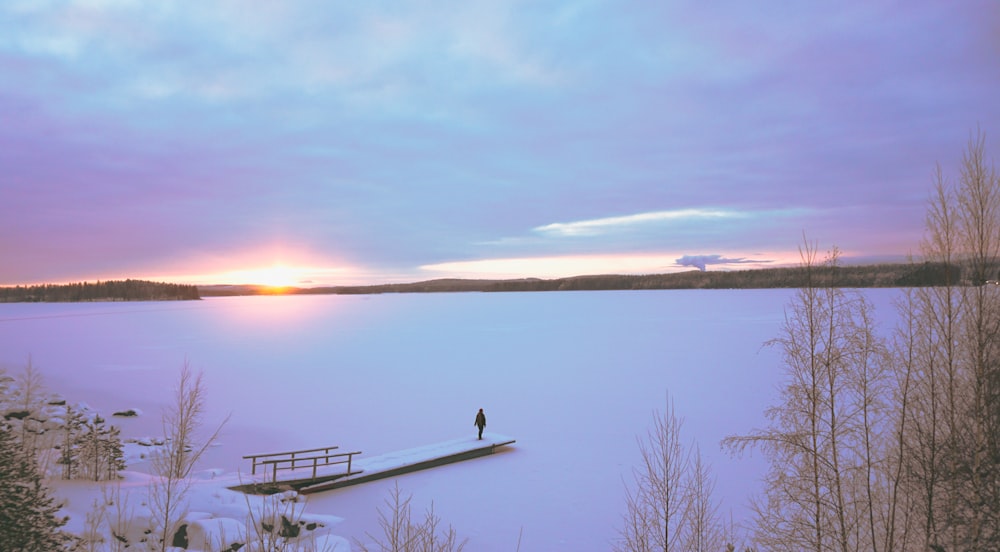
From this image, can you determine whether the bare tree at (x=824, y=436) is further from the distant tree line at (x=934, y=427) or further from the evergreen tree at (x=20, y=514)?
the evergreen tree at (x=20, y=514)

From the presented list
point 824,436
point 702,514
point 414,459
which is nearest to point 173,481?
point 414,459

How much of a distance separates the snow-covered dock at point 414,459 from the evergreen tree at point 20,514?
714 cm

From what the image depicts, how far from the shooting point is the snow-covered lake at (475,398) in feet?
49.2

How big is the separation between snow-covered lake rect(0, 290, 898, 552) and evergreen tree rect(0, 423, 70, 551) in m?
5.67

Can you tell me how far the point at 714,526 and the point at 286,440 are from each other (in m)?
15.3

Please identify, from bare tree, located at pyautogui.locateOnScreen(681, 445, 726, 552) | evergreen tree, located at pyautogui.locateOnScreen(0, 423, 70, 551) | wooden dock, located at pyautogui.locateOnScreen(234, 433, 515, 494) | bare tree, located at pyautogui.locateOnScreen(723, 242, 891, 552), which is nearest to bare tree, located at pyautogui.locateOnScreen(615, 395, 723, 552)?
bare tree, located at pyautogui.locateOnScreen(681, 445, 726, 552)

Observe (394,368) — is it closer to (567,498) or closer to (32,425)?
(32,425)

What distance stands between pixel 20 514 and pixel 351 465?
9.18 metres

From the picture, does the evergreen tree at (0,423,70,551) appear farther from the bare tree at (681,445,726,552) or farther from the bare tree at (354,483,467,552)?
the bare tree at (681,445,726,552)

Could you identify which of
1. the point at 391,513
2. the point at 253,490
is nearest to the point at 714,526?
the point at 391,513

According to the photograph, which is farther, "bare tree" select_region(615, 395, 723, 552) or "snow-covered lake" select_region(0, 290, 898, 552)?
"snow-covered lake" select_region(0, 290, 898, 552)

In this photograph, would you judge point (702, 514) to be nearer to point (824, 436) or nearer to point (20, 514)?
point (824, 436)

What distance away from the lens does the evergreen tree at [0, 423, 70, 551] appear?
8055 millimetres

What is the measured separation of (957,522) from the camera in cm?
1004
